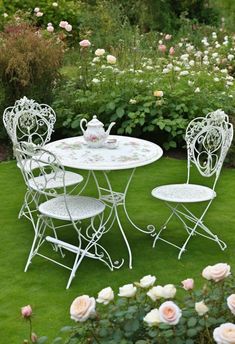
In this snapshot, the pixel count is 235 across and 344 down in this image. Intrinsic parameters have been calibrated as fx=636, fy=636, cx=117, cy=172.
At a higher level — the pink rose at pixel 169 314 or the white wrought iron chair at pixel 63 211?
the pink rose at pixel 169 314

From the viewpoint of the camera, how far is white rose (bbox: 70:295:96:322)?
2.50 m

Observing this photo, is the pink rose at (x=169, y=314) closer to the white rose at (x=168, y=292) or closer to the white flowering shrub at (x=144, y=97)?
the white rose at (x=168, y=292)

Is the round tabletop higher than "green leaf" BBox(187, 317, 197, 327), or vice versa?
the round tabletop

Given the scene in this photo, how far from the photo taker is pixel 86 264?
15.6 feet

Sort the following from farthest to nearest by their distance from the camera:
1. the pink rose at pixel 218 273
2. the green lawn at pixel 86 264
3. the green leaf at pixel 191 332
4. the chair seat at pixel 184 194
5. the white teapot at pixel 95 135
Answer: the white teapot at pixel 95 135 < the chair seat at pixel 184 194 < the green lawn at pixel 86 264 < the pink rose at pixel 218 273 < the green leaf at pixel 191 332

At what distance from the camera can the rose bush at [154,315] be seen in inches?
97.2

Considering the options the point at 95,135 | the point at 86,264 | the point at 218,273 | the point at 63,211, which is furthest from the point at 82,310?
the point at 95,135

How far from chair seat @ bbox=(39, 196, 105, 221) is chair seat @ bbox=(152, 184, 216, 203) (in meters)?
0.50

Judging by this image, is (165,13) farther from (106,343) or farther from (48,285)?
(106,343)

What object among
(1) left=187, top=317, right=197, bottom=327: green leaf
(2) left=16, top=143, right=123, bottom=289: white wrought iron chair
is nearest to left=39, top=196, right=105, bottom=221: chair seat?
(2) left=16, top=143, right=123, bottom=289: white wrought iron chair

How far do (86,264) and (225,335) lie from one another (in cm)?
258

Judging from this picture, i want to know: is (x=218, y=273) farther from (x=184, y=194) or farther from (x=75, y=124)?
(x=75, y=124)

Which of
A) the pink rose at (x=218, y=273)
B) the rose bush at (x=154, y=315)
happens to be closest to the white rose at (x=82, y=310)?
the rose bush at (x=154, y=315)

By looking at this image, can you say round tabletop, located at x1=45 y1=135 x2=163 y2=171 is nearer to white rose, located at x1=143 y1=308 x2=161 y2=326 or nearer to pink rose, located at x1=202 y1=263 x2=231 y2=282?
pink rose, located at x1=202 y1=263 x2=231 y2=282
